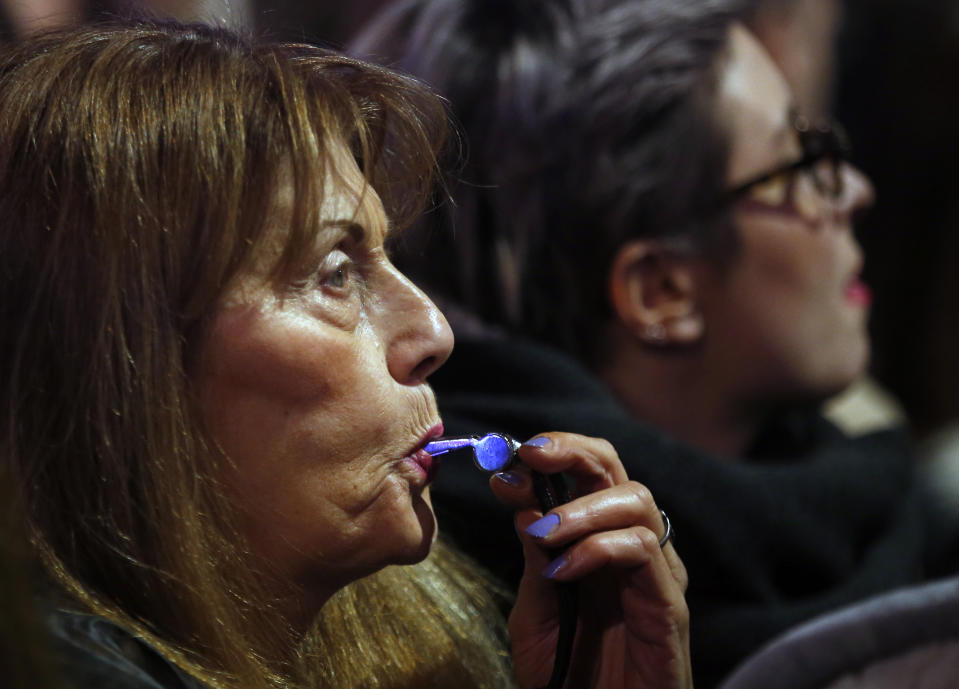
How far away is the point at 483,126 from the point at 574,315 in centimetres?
26

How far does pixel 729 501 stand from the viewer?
118 centimetres

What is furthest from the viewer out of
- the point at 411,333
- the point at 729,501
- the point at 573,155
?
the point at 573,155

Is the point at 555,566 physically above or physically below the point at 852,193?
above

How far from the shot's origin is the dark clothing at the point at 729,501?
96 centimetres

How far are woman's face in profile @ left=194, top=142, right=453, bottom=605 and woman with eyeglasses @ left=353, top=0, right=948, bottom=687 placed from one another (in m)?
0.60

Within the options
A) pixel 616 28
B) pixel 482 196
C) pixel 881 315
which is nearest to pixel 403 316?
pixel 482 196

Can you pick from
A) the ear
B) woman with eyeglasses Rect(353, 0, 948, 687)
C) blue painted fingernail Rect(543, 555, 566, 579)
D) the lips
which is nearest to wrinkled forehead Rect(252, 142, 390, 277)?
the lips

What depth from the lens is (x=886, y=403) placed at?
2176 millimetres

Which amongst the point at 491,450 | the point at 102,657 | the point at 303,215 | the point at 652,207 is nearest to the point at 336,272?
the point at 303,215

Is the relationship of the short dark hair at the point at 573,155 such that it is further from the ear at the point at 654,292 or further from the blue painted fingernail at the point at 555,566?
the blue painted fingernail at the point at 555,566

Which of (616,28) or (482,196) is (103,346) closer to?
(482,196)

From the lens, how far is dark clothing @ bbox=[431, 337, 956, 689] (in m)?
0.96

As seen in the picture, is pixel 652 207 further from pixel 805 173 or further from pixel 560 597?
pixel 560 597

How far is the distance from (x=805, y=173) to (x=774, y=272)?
13cm
